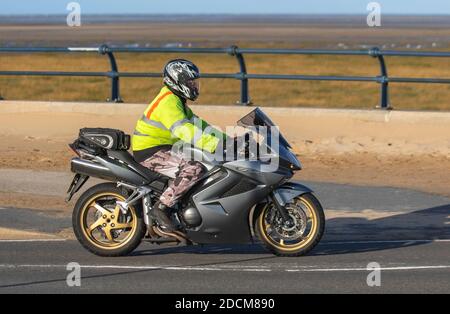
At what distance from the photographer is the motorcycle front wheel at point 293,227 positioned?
10680mm

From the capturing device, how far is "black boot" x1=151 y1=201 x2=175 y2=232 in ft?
34.8

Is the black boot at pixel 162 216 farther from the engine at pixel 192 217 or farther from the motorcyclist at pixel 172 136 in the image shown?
the engine at pixel 192 217

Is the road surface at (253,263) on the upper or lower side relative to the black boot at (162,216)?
lower

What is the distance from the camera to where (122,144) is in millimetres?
10742

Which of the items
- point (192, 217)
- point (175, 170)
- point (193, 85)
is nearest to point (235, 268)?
point (192, 217)

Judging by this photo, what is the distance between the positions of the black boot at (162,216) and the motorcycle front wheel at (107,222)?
0.59 feet

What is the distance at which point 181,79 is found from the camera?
1065 centimetres

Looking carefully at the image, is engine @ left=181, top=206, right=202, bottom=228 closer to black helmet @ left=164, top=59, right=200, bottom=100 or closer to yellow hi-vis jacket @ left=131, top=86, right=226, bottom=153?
yellow hi-vis jacket @ left=131, top=86, right=226, bottom=153

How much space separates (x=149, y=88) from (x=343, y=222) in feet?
74.7

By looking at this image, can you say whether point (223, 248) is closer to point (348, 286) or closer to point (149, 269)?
point (149, 269)

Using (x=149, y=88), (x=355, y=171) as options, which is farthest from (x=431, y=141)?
(x=149, y=88)

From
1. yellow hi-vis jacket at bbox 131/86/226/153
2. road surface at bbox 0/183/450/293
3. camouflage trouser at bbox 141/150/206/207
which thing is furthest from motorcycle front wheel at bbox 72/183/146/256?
yellow hi-vis jacket at bbox 131/86/226/153

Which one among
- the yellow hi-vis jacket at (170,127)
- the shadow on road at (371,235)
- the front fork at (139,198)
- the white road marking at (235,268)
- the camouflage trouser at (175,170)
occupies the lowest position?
the shadow on road at (371,235)

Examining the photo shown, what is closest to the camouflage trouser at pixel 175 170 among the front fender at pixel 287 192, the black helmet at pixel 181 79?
the black helmet at pixel 181 79
